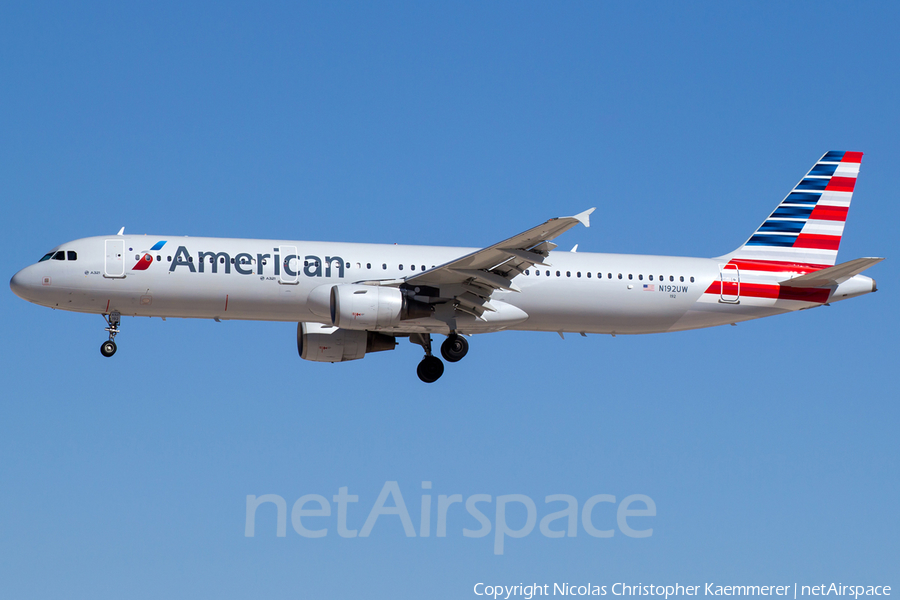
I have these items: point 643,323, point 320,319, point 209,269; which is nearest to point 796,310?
point 643,323

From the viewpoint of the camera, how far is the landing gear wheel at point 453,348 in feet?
119

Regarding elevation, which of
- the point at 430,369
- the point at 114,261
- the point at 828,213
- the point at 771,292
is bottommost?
the point at 430,369

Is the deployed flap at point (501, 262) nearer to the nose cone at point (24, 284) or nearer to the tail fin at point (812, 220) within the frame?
the tail fin at point (812, 220)

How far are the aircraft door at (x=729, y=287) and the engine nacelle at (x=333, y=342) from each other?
11.4 m

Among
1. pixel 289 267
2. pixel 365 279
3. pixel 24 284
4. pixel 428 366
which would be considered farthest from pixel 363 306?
pixel 24 284

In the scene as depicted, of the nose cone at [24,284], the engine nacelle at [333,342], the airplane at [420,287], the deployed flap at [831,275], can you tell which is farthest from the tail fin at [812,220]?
the nose cone at [24,284]

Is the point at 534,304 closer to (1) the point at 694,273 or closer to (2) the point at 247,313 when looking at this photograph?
(1) the point at 694,273

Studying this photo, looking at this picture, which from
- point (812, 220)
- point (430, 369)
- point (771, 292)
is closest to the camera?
point (430, 369)

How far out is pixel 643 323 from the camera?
122 ft

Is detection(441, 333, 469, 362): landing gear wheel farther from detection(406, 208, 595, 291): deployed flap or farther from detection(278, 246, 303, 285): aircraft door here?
detection(278, 246, 303, 285): aircraft door

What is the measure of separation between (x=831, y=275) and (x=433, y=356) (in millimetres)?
13399

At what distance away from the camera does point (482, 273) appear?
1336 inches

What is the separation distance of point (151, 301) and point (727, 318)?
18934 mm

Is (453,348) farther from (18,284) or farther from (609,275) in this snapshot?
(18,284)
